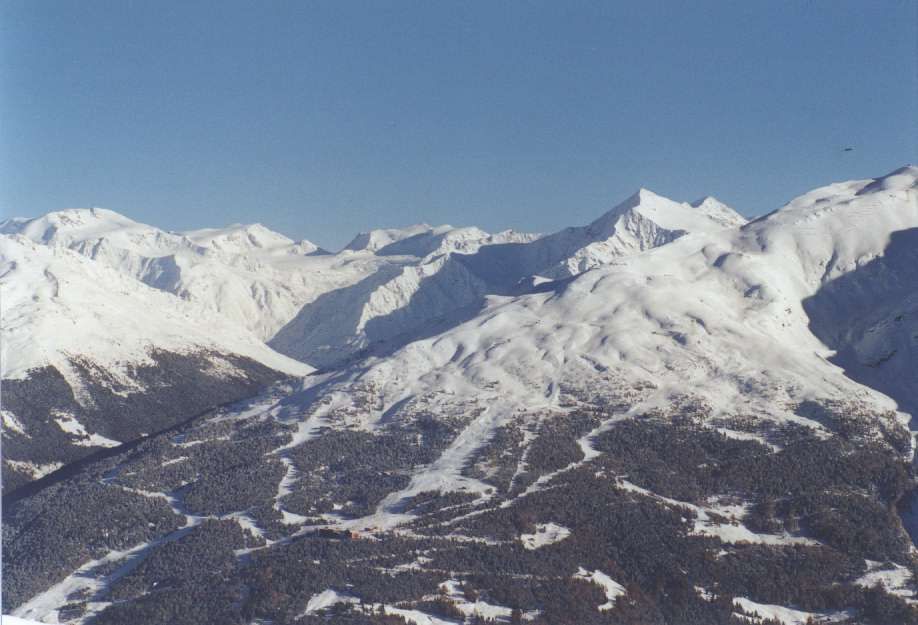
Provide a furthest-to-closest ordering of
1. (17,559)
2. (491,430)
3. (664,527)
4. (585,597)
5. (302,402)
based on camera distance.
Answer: (302,402) < (491,430) < (17,559) < (664,527) < (585,597)

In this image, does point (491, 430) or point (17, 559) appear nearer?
point (17, 559)

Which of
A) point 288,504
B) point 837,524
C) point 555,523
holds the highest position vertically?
point 288,504

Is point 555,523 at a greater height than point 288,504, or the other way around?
point 288,504

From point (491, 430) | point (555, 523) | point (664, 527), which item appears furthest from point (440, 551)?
point (491, 430)

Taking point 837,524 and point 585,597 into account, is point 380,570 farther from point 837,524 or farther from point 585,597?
point 837,524

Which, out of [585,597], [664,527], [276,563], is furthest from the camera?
[664,527]

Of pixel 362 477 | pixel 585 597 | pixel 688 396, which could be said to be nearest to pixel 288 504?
pixel 362 477

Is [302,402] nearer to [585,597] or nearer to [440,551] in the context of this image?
[440,551]
